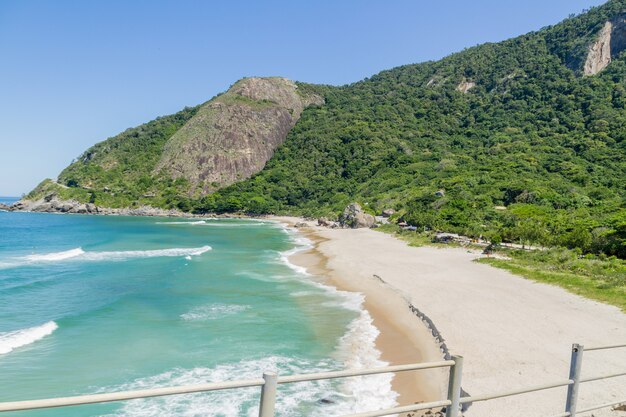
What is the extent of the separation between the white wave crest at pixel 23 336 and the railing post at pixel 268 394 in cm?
1622

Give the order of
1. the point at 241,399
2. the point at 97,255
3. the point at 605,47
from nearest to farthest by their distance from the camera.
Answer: the point at 241,399, the point at 97,255, the point at 605,47

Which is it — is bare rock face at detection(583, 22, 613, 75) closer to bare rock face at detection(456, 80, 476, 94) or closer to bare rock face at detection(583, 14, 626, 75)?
bare rock face at detection(583, 14, 626, 75)

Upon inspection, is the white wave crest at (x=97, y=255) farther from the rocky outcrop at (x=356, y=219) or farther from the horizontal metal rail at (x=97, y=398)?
the horizontal metal rail at (x=97, y=398)

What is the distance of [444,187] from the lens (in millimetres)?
76812

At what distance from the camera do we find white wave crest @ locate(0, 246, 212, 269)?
36822mm

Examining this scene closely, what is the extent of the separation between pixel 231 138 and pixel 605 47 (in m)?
122

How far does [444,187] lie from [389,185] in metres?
24.6

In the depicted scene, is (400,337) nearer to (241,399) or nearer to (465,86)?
(241,399)

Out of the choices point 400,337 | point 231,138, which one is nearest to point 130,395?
point 400,337

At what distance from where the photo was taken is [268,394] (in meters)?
3.06

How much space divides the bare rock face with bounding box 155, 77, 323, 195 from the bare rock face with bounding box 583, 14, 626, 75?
100825 mm

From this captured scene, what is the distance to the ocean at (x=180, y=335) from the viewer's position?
38.1 feet

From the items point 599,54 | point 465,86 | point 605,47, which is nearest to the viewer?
point 599,54

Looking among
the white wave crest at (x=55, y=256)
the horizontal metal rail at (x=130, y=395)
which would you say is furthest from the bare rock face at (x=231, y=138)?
the horizontal metal rail at (x=130, y=395)
